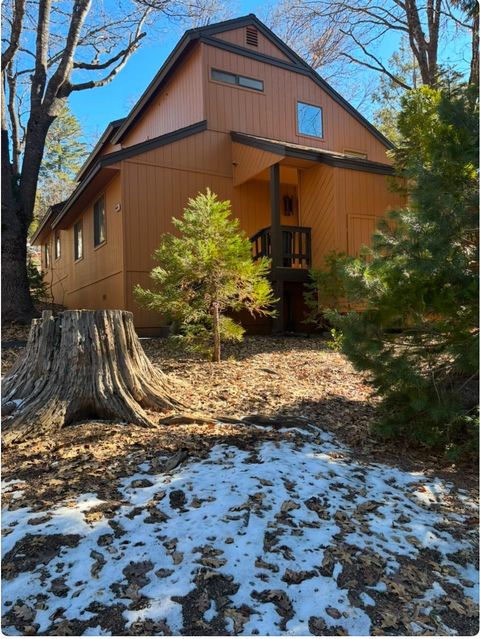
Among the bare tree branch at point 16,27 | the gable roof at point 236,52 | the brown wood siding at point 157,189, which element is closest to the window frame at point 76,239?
the gable roof at point 236,52

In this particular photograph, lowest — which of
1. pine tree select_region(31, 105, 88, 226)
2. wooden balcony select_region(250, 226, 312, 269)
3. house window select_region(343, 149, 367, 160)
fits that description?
wooden balcony select_region(250, 226, 312, 269)

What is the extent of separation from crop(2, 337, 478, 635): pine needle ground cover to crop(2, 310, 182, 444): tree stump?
0.93 feet

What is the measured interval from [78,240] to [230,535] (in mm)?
13623

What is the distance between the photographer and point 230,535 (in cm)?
234

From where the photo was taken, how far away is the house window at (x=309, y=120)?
13.2 meters

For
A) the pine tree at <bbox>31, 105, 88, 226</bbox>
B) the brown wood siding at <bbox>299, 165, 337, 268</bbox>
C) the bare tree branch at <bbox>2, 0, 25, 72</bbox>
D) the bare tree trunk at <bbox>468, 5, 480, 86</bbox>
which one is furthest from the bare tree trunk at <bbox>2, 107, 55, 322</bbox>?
the pine tree at <bbox>31, 105, 88, 226</bbox>

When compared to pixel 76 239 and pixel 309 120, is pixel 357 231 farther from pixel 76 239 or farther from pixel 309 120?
pixel 76 239

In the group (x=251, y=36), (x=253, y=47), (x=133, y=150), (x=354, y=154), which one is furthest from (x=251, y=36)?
(x=133, y=150)

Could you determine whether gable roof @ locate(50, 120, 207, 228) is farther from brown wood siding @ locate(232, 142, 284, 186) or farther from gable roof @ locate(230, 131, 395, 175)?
gable roof @ locate(230, 131, 395, 175)

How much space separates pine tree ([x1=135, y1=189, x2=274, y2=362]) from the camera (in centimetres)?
649

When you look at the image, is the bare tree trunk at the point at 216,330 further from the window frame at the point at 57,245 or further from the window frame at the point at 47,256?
the window frame at the point at 47,256

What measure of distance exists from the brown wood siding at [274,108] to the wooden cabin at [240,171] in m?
0.03

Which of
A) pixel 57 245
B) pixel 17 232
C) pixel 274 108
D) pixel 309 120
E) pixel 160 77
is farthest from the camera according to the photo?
pixel 57 245

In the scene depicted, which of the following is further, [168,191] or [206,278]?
[168,191]
